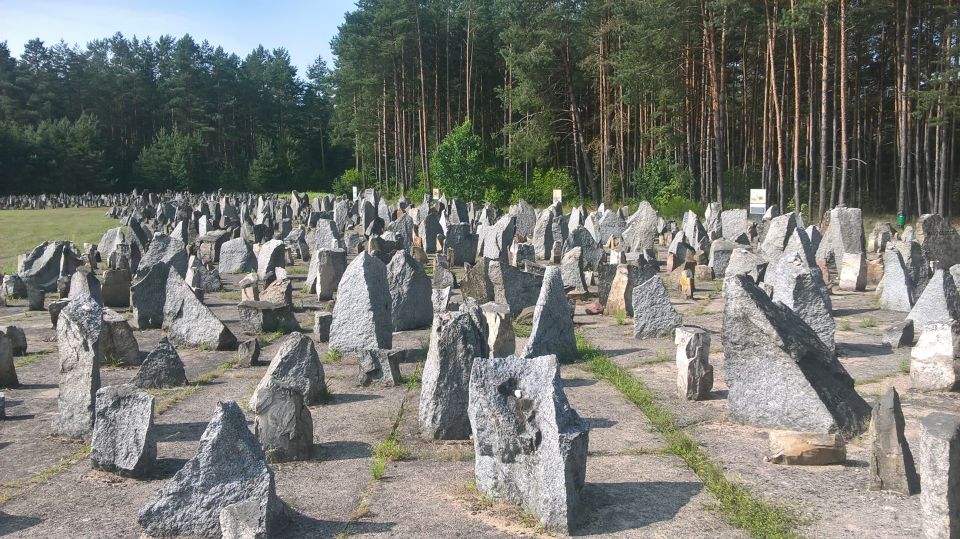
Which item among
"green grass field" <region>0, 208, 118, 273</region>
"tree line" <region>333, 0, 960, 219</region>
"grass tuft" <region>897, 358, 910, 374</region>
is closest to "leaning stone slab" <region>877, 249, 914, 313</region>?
"grass tuft" <region>897, 358, 910, 374</region>

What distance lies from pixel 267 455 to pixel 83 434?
5.21 ft

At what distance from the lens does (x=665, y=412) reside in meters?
6.42

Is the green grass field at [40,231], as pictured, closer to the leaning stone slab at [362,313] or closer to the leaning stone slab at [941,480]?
the leaning stone slab at [362,313]

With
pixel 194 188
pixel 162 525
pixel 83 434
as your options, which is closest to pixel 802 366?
pixel 162 525

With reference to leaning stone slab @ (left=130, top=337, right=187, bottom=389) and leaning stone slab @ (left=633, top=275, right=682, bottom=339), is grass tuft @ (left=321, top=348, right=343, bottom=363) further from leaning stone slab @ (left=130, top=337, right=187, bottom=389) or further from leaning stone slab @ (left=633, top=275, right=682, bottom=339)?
leaning stone slab @ (left=633, top=275, right=682, bottom=339)

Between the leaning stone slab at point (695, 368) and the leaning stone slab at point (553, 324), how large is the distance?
1.59m

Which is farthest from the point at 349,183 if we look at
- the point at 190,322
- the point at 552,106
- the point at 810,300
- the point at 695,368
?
the point at 695,368

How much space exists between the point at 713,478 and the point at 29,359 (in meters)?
7.23

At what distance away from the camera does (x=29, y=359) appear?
8.75m

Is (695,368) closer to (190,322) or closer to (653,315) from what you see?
(653,315)

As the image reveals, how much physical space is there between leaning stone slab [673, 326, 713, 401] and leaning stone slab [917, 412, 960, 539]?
2.83 m

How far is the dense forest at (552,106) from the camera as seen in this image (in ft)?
98.5

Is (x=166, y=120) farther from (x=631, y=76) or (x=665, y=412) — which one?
(x=665, y=412)

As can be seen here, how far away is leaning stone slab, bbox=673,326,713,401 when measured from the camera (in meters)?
6.71
